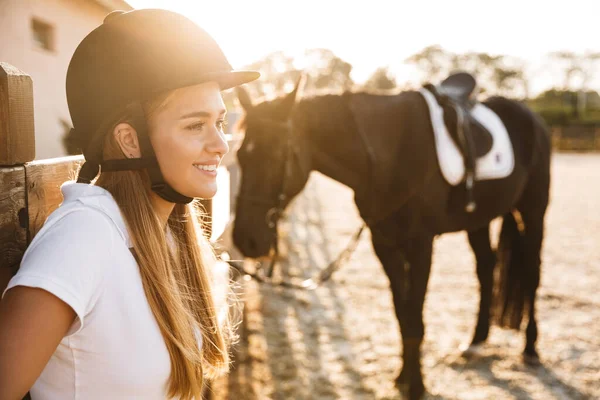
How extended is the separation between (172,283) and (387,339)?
3328 mm

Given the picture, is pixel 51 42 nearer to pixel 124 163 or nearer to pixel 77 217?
pixel 124 163

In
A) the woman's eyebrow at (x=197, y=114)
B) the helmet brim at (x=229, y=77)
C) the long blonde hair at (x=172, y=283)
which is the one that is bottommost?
the long blonde hair at (x=172, y=283)

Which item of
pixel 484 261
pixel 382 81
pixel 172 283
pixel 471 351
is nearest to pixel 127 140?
pixel 172 283

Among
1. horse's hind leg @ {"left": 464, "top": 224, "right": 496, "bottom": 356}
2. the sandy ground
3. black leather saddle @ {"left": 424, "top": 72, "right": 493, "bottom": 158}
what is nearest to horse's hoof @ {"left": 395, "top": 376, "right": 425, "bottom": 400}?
the sandy ground

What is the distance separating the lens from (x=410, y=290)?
3.08m

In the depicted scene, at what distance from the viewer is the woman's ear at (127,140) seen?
1075mm

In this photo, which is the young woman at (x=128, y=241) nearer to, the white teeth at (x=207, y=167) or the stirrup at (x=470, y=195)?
the white teeth at (x=207, y=167)

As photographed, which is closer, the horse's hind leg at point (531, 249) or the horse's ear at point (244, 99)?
the horse's ear at point (244, 99)

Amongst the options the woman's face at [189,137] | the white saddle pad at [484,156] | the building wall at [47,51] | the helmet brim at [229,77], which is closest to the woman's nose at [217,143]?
the woman's face at [189,137]

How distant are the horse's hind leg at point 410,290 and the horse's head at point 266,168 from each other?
0.65 metres

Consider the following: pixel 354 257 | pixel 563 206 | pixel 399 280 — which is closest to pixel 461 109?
pixel 399 280

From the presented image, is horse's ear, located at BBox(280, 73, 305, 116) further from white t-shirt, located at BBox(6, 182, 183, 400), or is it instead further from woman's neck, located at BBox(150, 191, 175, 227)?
white t-shirt, located at BBox(6, 182, 183, 400)

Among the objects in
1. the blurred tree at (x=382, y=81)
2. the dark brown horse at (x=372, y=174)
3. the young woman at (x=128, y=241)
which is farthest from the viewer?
the blurred tree at (x=382, y=81)

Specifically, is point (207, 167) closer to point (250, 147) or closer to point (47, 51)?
point (47, 51)
